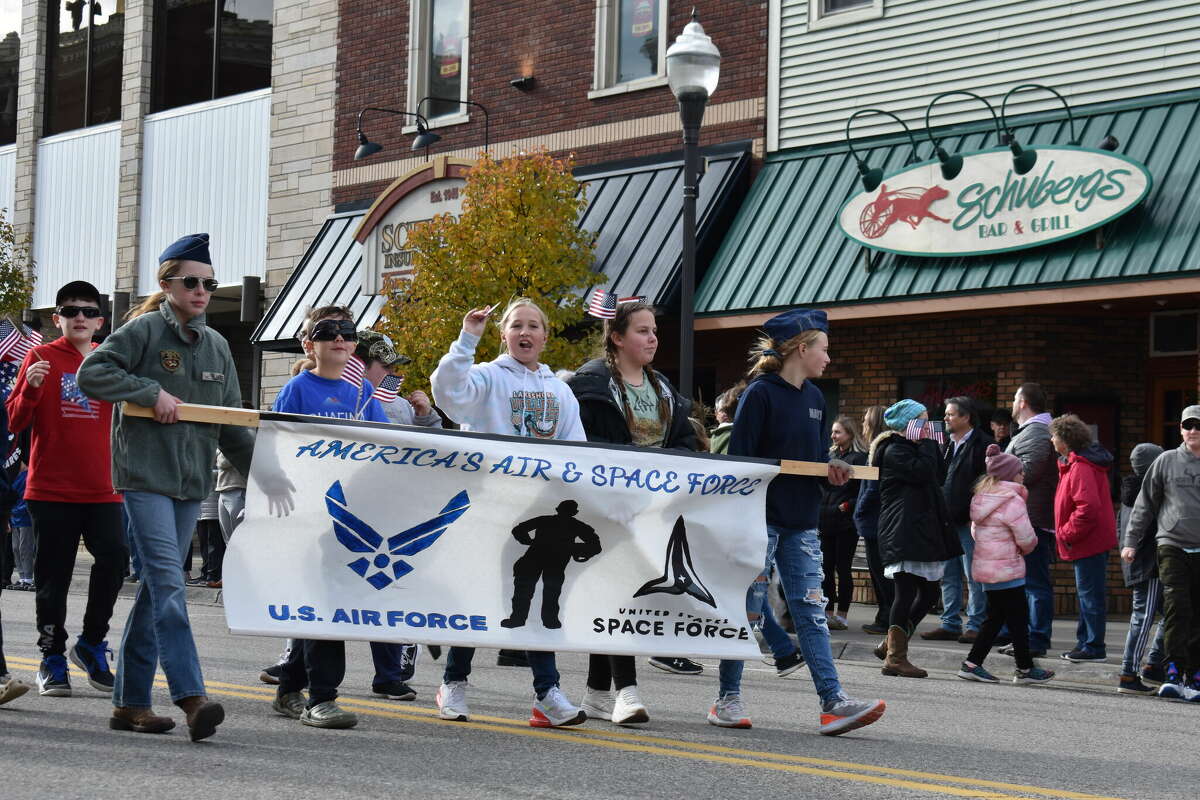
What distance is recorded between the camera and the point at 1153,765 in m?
7.49

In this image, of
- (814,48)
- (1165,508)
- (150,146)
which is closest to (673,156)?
(814,48)

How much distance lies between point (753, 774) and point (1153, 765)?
80.1 inches

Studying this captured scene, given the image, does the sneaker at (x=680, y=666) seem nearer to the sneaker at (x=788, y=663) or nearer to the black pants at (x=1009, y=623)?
the black pants at (x=1009, y=623)

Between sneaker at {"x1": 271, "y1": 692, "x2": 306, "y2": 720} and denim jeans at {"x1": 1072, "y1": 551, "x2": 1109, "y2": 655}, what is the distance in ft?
21.0

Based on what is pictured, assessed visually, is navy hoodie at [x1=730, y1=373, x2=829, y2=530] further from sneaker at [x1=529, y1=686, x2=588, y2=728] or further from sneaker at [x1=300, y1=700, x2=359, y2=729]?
sneaker at [x1=300, y1=700, x2=359, y2=729]

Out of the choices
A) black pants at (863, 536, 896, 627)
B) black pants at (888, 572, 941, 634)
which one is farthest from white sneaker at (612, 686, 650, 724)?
black pants at (863, 536, 896, 627)

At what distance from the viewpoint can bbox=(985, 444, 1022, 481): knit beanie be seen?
12023 mm

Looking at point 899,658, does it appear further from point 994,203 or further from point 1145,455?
point 994,203

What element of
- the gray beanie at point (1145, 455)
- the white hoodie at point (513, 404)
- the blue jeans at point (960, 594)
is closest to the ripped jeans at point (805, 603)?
the white hoodie at point (513, 404)

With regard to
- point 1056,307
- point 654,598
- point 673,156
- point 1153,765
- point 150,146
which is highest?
point 150,146

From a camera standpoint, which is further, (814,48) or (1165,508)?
(814,48)

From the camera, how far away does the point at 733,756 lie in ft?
23.2

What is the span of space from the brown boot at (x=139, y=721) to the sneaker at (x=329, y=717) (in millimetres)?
594

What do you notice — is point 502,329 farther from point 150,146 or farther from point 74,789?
point 150,146
